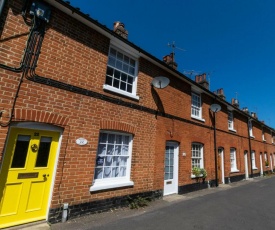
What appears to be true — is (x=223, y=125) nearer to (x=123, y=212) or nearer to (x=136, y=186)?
(x=136, y=186)

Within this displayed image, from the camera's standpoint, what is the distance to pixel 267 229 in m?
5.01

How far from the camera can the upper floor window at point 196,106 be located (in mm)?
10777

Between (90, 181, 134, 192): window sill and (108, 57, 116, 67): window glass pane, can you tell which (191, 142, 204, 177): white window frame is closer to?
(90, 181, 134, 192): window sill

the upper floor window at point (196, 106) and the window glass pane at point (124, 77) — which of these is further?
the upper floor window at point (196, 106)

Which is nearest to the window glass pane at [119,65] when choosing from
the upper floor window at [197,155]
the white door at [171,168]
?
the white door at [171,168]

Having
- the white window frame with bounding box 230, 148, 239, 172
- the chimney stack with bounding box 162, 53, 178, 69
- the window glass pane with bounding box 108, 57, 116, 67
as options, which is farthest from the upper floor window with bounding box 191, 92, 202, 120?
the window glass pane with bounding box 108, 57, 116, 67

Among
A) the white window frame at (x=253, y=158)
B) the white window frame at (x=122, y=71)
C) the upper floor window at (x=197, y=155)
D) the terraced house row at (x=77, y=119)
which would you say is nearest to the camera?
the terraced house row at (x=77, y=119)

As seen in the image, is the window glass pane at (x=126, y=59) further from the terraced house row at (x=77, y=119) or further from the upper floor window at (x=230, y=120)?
the upper floor window at (x=230, y=120)

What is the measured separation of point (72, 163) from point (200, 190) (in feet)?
25.1

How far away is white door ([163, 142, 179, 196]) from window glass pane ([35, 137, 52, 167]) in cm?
530

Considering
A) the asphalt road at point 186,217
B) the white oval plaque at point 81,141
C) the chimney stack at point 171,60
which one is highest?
the chimney stack at point 171,60

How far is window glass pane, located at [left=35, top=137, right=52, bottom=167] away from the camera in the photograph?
480 centimetres

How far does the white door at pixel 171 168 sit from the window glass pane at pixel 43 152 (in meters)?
5.30

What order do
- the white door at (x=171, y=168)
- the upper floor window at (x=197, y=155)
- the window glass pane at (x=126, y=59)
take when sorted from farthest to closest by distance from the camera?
1. the upper floor window at (x=197, y=155)
2. the white door at (x=171, y=168)
3. the window glass pane at (x=126, y=59)
